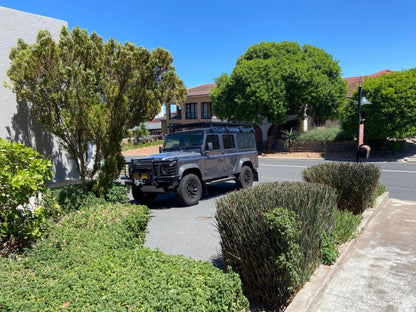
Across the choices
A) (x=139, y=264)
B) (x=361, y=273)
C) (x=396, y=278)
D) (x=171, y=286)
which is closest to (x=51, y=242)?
(x=139, y=264)

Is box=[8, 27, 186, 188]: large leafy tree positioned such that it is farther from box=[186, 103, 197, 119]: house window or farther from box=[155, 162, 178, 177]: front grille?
box=[186, 103, 197, 119]: house window

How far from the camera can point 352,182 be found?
677 cm

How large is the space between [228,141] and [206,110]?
2977 centimetres

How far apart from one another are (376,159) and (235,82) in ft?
38.0

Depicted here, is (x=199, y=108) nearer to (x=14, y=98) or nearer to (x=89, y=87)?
(x=14, y=98)

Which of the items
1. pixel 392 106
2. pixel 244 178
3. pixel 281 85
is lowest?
pixel 244 178

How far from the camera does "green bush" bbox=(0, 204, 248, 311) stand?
2215 mm

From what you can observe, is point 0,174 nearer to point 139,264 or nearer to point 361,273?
point 139,264

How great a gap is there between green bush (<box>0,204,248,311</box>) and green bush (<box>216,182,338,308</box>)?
2.55ft

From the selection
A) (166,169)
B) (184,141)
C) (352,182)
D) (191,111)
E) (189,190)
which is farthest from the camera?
(191,111)

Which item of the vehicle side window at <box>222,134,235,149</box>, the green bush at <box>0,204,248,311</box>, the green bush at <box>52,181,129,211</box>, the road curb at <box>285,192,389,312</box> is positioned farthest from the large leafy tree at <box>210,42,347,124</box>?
the green bush at <box>0,204,248,311</box>

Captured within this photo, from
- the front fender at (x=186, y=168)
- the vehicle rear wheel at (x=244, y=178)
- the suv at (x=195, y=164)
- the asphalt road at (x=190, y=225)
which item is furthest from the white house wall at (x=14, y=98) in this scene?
the vehicle rear wheel at (x=244, y=178)

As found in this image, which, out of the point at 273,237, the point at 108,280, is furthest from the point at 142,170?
the point at 108,280

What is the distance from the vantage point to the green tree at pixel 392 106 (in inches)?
747
